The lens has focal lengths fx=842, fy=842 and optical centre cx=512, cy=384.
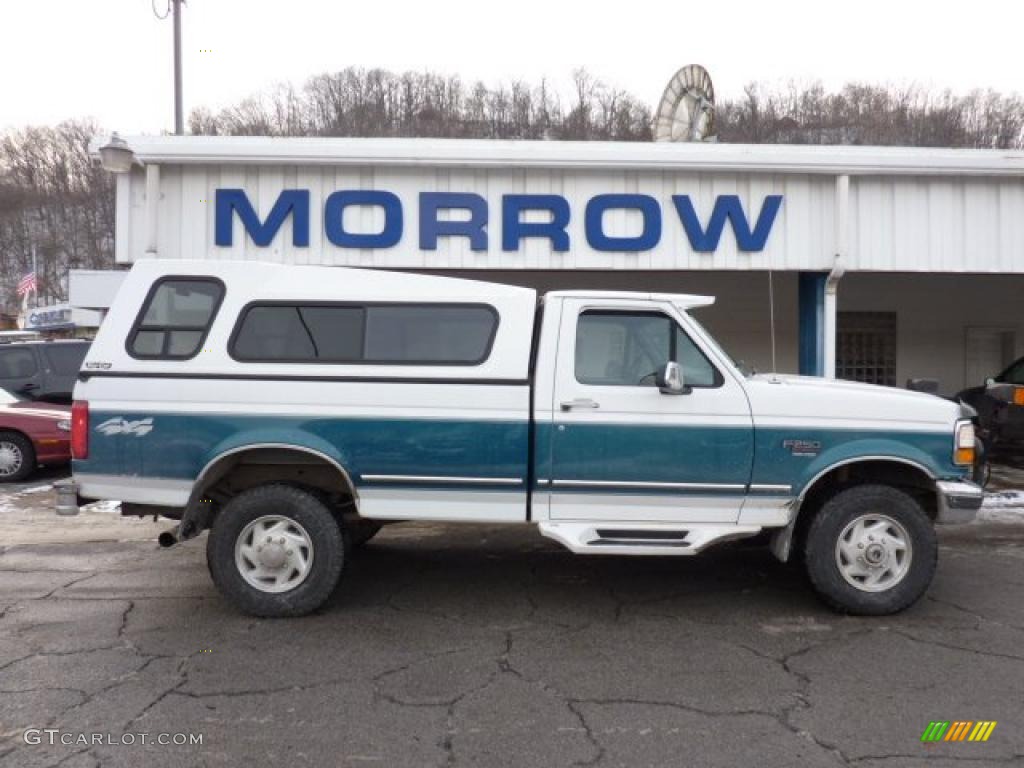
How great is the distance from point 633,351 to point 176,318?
2.86m

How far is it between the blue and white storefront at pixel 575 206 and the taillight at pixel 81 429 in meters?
4.67

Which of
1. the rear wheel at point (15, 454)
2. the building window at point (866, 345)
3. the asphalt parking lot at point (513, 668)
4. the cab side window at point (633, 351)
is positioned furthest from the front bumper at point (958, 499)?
the rear wheel at point (15, 454)

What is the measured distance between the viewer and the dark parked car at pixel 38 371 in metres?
12.2

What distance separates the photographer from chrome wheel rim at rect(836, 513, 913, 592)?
513 centimetres

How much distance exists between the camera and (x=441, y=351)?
518 centimetres

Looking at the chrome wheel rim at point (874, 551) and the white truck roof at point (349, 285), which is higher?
the white truck roof at point (349, 285)

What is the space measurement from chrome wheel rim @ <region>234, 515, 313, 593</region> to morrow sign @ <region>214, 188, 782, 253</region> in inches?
199

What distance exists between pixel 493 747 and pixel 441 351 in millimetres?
2407

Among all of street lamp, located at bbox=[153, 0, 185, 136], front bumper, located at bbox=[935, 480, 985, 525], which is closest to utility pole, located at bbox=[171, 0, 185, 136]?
street lamp, located at bbox=[153, 0, 185, 136]

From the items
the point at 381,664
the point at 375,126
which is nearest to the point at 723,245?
the point at 381,664

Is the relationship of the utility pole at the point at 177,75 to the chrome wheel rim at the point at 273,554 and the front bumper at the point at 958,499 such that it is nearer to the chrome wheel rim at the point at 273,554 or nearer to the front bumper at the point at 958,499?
the chrome wheel rim at the point at 273,554

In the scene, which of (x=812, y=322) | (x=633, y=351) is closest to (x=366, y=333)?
(x=633, y=351)

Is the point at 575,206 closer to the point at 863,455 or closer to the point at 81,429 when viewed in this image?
the point at 863,455

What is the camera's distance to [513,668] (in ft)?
14.4
